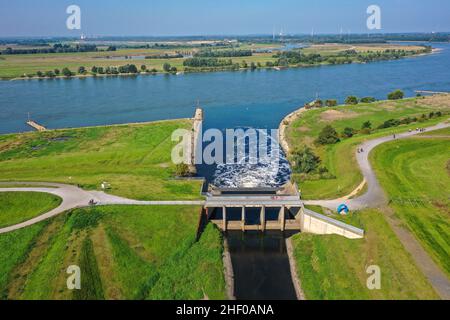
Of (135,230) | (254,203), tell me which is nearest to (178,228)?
(135,230)

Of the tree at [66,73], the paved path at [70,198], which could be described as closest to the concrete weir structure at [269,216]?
the paved path at [70,198]

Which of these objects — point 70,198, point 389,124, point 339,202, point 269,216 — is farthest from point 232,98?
point 70,198

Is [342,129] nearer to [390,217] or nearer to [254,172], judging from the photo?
[254,172]

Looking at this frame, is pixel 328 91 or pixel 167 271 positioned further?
pixel 328 91

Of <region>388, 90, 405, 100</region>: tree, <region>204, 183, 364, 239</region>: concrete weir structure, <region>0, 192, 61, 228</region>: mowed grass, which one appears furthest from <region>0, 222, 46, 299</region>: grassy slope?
<region>388, 90, 405, 100</region>: tree

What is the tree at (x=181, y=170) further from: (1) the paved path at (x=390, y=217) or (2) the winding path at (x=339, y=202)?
(1) the paved path at (x=390, y=217)
